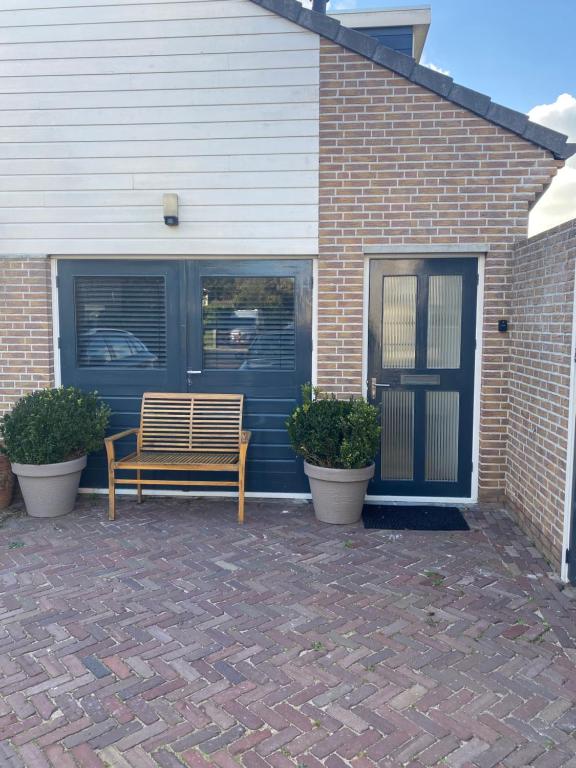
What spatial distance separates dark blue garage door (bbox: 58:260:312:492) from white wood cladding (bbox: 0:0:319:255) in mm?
238

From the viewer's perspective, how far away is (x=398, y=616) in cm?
350

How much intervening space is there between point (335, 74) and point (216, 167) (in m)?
1.30

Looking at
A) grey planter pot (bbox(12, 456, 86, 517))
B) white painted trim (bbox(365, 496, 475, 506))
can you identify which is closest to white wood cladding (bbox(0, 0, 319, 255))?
grey planter pot (bbox(12, 456, 86, 517))

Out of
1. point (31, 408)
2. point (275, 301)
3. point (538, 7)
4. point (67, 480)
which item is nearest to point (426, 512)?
point (275, 301)

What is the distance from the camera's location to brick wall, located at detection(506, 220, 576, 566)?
4.08 metres

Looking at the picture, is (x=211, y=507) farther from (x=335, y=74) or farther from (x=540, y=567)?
(x=335, y=74)

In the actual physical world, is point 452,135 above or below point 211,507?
above

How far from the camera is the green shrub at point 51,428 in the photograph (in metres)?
5.06

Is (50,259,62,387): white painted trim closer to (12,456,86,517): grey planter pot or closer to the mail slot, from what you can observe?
(12,456,86,517): grey planter pot

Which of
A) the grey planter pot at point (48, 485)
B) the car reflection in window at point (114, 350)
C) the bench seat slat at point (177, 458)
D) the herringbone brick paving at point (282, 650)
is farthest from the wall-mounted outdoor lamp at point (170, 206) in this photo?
the herringbone brick paving at point (282, 650)

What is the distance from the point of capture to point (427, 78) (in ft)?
17.0

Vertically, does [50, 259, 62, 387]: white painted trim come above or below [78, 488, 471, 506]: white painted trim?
above

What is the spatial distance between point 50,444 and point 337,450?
2.38 meters

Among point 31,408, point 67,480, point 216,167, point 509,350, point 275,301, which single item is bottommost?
point 67,480
